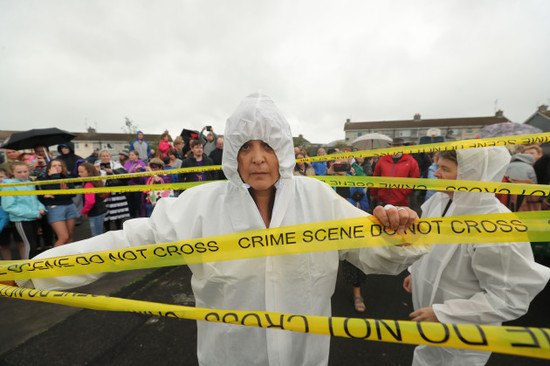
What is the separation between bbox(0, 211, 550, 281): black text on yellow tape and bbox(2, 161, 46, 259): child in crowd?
4.11 m

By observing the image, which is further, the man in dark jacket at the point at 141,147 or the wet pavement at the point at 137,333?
the man in dark jacket at the point at 141,147

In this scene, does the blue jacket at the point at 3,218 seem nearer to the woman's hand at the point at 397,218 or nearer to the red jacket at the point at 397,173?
the woman's hand at the point at 397,218

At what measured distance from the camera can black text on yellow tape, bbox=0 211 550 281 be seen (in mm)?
1131

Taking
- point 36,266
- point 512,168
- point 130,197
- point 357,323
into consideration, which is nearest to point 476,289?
point 357,323

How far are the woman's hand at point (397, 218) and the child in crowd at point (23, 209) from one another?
18.8 feet

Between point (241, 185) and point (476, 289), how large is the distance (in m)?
1.83

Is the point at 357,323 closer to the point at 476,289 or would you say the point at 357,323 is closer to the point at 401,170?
the point at 476,289

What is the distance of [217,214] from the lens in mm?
1482

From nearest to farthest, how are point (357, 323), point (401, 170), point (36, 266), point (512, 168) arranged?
point (357, 323) → point (36, 266) → point (512, 168) → point (401, 170)

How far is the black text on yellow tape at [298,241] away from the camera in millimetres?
1131

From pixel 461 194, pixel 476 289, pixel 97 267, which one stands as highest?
pixel 461 194

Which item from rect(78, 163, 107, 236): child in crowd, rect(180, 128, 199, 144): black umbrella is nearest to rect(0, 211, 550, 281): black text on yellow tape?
rect(78, 163, 107, 236): child in crowd

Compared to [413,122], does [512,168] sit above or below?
below

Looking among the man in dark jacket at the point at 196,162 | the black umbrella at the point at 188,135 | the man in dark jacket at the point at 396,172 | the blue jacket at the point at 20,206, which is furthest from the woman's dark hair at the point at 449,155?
the black umbrella at the point at 188,135
